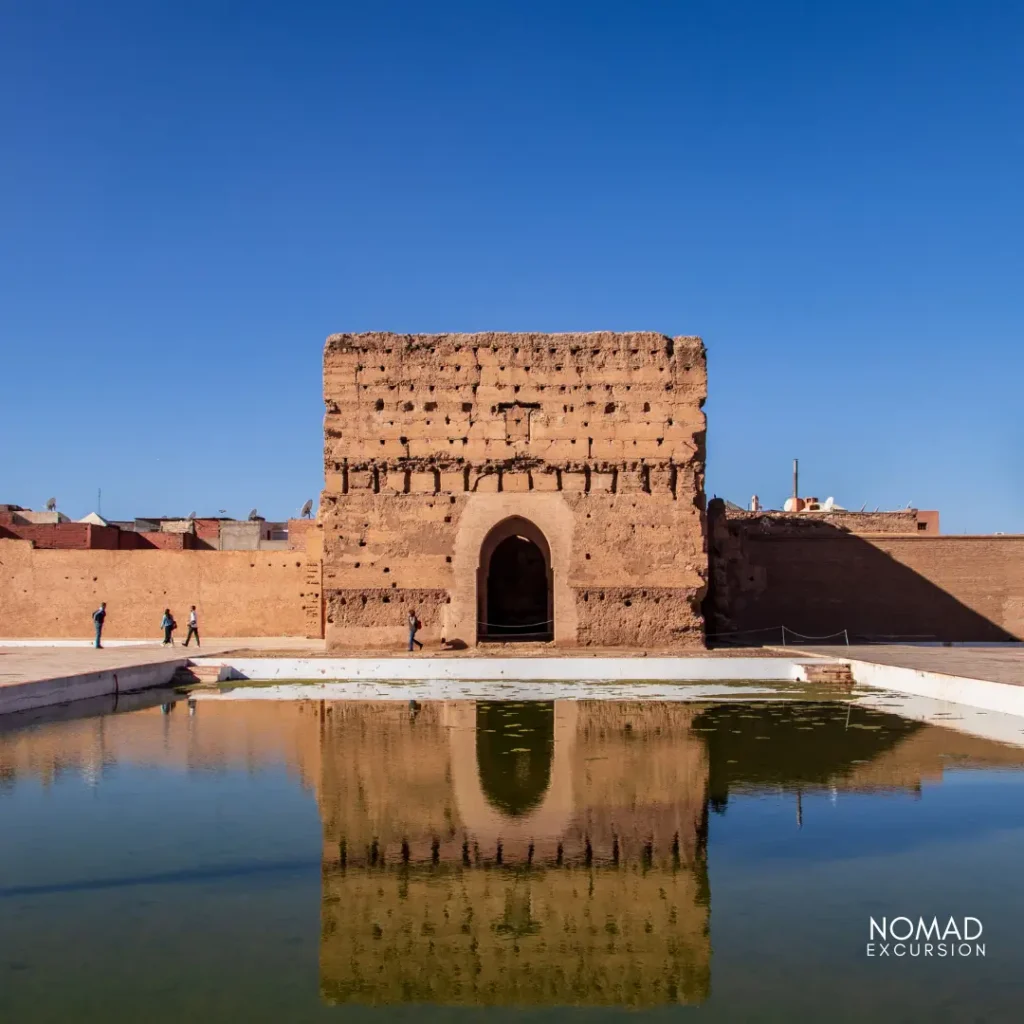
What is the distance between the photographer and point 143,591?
861 inches

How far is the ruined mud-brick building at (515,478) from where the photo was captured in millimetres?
17406

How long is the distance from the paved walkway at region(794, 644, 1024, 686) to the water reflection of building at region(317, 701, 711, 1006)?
4.54 m

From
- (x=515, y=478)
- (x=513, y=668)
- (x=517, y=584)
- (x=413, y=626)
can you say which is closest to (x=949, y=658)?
(x=513, y=668)

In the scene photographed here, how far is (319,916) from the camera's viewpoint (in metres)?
5.21

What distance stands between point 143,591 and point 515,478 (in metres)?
8.85

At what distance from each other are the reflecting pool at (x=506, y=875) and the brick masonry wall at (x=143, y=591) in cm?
1169

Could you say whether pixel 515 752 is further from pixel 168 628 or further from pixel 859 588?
pixel 859 588

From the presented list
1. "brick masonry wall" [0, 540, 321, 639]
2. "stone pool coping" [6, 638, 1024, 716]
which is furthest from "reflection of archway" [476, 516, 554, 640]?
"stone pool coping" [6, 638, 1024, 716]

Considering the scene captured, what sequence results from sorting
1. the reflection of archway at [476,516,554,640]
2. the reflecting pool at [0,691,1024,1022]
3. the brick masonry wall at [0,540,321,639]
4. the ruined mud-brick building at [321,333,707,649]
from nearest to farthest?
the reflecting pool at [0,691,1024,1022] < the ruined mud-brick building at [321,333,707,649] < the brick masonry wall at [0,540,321,639] < the reflection of archway at [476,516,554,640]

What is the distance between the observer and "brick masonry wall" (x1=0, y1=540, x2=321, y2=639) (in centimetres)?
2183

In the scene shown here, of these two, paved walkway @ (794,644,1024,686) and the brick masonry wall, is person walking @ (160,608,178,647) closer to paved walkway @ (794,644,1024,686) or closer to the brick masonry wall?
the brick masonry wall

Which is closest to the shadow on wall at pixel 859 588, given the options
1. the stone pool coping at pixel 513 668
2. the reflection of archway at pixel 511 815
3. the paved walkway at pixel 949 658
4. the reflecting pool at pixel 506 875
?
the paved walkway at pixel 949 658

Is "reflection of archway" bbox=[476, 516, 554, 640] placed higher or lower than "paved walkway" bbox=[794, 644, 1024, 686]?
higher

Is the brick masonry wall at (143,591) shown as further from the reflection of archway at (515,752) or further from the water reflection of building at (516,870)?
the water reflection of building at (516,870)
